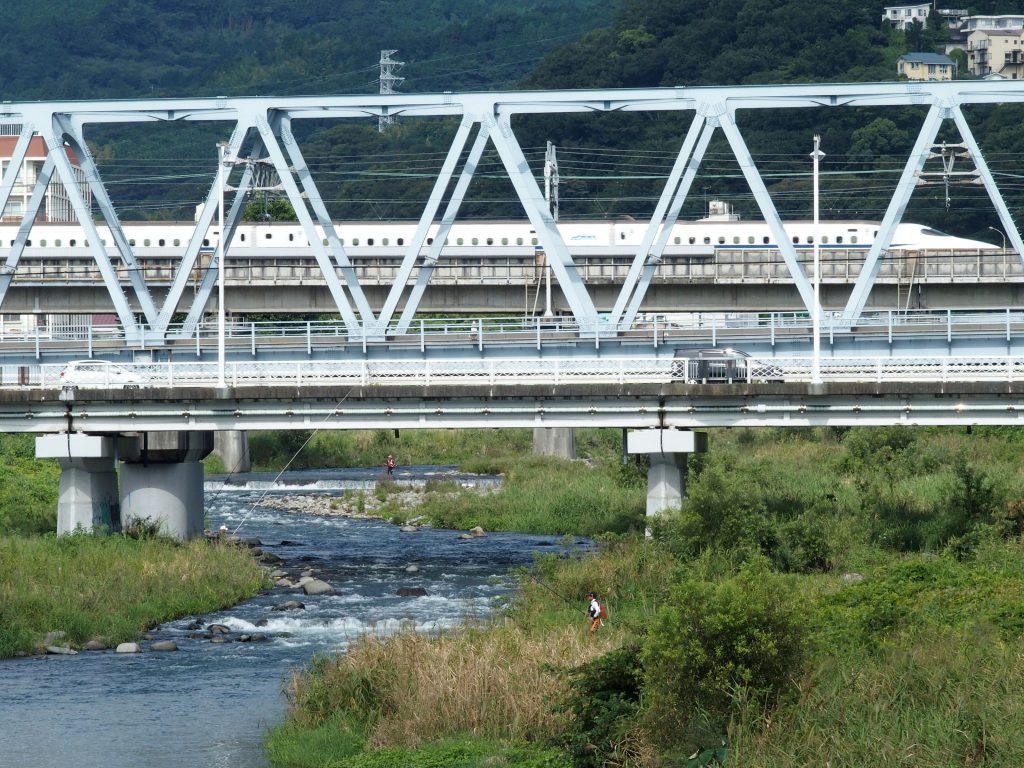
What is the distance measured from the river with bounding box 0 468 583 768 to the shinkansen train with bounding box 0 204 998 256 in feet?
118

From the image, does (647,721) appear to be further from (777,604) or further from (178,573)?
(178,573)

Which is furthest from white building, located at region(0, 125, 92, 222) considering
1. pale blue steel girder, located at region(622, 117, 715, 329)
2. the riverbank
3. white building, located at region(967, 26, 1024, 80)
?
the riverbank

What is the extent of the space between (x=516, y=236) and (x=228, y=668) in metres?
53.4

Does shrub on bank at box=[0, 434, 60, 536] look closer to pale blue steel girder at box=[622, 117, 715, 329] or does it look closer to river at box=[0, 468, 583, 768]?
river at box=[0, 468, 583, 768]

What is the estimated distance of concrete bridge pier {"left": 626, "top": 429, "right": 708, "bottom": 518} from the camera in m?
38.4

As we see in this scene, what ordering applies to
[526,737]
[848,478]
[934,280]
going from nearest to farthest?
[526,737] < [848,478] < [934,280]

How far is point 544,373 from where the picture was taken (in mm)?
40844

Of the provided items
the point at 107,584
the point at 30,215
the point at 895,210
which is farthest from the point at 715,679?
the point at 30,215

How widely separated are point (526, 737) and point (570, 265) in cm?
2850

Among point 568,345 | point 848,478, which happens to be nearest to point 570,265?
point 568,345

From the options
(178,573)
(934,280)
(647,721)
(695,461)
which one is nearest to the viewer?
(647,721)

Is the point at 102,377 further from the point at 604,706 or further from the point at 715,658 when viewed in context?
the point at 715,658

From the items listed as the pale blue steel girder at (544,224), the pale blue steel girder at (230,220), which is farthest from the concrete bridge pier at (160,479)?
the pale blue steel girder at (544,224)

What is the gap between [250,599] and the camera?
35.9 metres
